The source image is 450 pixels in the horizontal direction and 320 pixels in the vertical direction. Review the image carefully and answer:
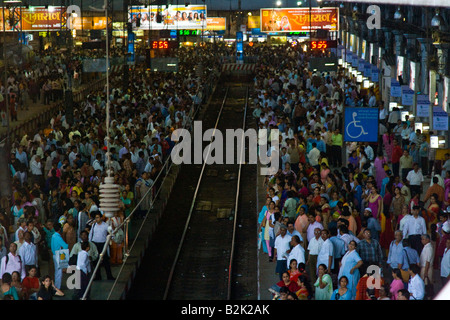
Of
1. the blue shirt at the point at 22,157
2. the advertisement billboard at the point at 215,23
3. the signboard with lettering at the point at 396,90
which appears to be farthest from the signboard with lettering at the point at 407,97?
the advertisement billboard at the point at 215,23

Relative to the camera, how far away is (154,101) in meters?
33.3

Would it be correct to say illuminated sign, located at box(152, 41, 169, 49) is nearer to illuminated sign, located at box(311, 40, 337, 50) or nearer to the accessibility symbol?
illuminated sign, located at box(311, 40, 337, 50)

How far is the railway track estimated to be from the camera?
17047 millimetres

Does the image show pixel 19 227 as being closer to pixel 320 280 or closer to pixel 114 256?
pixel 114 256

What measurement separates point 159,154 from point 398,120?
7871mm

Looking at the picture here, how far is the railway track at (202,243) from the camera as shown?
17.0 m

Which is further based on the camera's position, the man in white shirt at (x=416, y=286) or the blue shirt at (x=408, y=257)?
the blue shirt at (x=408, y=257)

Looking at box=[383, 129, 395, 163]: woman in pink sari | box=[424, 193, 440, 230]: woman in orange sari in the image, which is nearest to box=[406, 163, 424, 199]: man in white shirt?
box=[424, 193, 440, 230]: woman in orange sari

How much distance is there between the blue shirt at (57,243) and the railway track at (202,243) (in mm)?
2430

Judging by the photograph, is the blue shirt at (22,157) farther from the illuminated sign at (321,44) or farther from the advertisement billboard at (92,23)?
the advertisement billboard at (92,23)

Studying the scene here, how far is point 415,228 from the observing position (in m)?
14.6

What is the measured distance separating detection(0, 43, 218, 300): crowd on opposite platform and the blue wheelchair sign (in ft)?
16.2

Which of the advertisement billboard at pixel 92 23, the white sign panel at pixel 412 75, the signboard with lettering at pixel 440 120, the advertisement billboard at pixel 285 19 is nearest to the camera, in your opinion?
the signboard with lettering at pixel 440 120
